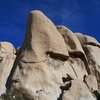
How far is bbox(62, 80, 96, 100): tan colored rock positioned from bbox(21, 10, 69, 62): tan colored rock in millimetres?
3838

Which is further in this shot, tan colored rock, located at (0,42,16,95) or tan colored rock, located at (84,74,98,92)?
tan colored rock, located at (84,74,98,92)

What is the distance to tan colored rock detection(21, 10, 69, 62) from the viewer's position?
1497 inches

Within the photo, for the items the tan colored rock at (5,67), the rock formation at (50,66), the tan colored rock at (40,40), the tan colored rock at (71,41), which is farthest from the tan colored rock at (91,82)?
the tan colored rock at (5,67)

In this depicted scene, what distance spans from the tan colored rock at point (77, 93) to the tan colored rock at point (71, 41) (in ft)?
18.1

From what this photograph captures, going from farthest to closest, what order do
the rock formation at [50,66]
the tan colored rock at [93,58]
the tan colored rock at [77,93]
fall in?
1. the tan colored rock at [93,58]
2. the rock formation at [50,66]
3. the tan colored rock at [77,93]

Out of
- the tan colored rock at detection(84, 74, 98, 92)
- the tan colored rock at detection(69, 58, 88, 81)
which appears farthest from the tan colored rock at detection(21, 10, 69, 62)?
the tan colored rock at detection(84, 74, 98, 92)

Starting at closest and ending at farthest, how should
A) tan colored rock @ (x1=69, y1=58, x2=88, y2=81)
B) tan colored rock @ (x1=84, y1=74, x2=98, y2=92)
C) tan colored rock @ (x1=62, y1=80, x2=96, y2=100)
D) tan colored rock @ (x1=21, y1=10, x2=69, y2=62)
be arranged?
1. tan colored rock @ (x1=62, y1=80, x2=96, y2=100)
2. tan colored rock @ (x1=21, y1=10, x2=69, y2=62)
3. tan colored rock @ (x1=84, y1=74, x2=98, y2=92)
4. tan colored rock @ (x1=69, y1=58, x2=88, y2=81)

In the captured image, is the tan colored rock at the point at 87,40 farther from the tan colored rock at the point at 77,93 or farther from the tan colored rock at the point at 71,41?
the tan colored rock at the point at 77,93

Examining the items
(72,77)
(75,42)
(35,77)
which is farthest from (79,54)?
(35,77)

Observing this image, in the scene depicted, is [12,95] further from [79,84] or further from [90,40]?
[90,40]

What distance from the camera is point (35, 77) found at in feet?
121

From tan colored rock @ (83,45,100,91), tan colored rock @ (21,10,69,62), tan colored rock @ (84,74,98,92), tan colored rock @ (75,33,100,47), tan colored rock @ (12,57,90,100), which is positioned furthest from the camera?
tan colored rock @ (75,33,100,47)

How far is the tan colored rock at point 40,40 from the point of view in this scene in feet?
125

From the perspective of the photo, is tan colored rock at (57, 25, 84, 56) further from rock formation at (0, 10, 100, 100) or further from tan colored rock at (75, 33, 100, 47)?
tan colored rock at (75, 33, 100, 47)
